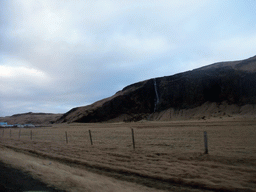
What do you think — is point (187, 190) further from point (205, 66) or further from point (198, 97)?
point (205, 66)

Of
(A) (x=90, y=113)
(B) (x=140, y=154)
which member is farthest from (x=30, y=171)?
(A) (x=90, y=113)

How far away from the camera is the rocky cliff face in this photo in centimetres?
5078

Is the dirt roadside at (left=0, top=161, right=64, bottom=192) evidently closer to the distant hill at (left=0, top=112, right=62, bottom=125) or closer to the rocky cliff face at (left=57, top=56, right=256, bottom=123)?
the rocky cliff face at (left=57, top=56, right=256, bottom=123)

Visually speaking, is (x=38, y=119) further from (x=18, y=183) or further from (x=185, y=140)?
(x=18, y=183)

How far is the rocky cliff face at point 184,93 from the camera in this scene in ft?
167

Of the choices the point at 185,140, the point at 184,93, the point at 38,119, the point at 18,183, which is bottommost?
the point at 185,140

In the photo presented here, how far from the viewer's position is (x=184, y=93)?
201ft

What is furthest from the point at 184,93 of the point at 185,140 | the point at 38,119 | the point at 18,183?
the point at 38,119

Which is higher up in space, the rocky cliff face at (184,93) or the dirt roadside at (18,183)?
the rocky cliff face at (184,93)

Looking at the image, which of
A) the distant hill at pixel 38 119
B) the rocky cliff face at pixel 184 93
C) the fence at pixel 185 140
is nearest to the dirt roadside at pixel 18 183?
the fence at pixel 185 140

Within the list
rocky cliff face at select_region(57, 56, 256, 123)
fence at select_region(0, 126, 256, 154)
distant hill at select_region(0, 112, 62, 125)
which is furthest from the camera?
distant hill at select_region(0, 112, 62, 125)

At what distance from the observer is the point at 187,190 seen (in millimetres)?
5711

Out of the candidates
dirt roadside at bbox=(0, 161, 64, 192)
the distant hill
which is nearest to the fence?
dirt roadside at bbox=(0, 161, 64, 192)

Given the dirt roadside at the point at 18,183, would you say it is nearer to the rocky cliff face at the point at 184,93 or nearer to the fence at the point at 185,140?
the fence at the point at 185,140
